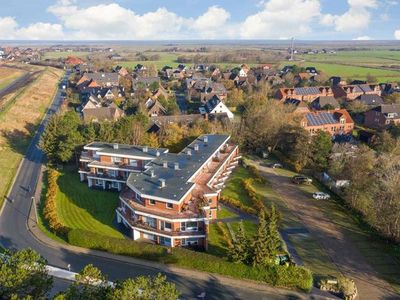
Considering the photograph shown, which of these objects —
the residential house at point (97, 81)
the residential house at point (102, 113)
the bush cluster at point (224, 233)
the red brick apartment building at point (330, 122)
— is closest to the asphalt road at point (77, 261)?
the bush cluster at point (224, 233)

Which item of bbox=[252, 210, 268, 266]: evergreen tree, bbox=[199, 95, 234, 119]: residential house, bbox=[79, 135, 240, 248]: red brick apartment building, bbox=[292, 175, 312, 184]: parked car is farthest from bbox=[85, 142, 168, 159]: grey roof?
bbox=[199, 95, 234, 119]: residential house

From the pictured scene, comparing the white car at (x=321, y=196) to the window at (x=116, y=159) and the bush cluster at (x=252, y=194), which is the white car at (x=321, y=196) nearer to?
the bush cluster at (x=252, y=194)

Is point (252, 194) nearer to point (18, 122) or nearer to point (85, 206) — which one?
point (85, 206)

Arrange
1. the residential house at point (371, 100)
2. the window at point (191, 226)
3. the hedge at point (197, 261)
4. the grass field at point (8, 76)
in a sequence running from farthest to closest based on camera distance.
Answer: the grass field at point (8, 76), the residential house at point (371, 100), the window at point (191, 226), the hedge at point (197, 261)

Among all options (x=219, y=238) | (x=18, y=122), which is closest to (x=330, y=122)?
(x=219, y=238)

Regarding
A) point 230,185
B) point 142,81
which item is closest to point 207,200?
point 230,185

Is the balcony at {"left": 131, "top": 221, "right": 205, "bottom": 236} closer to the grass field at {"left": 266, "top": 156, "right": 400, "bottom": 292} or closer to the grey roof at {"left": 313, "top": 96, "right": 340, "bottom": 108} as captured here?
the grass field at {"left": 266, "top": 156, "right": 400, "bottom": 292}

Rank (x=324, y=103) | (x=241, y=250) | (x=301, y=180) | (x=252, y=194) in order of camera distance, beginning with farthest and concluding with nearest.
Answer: (x=324, y=103) < (x=301, y=180) < (x=252, y=194) < (x=241, y=250)
